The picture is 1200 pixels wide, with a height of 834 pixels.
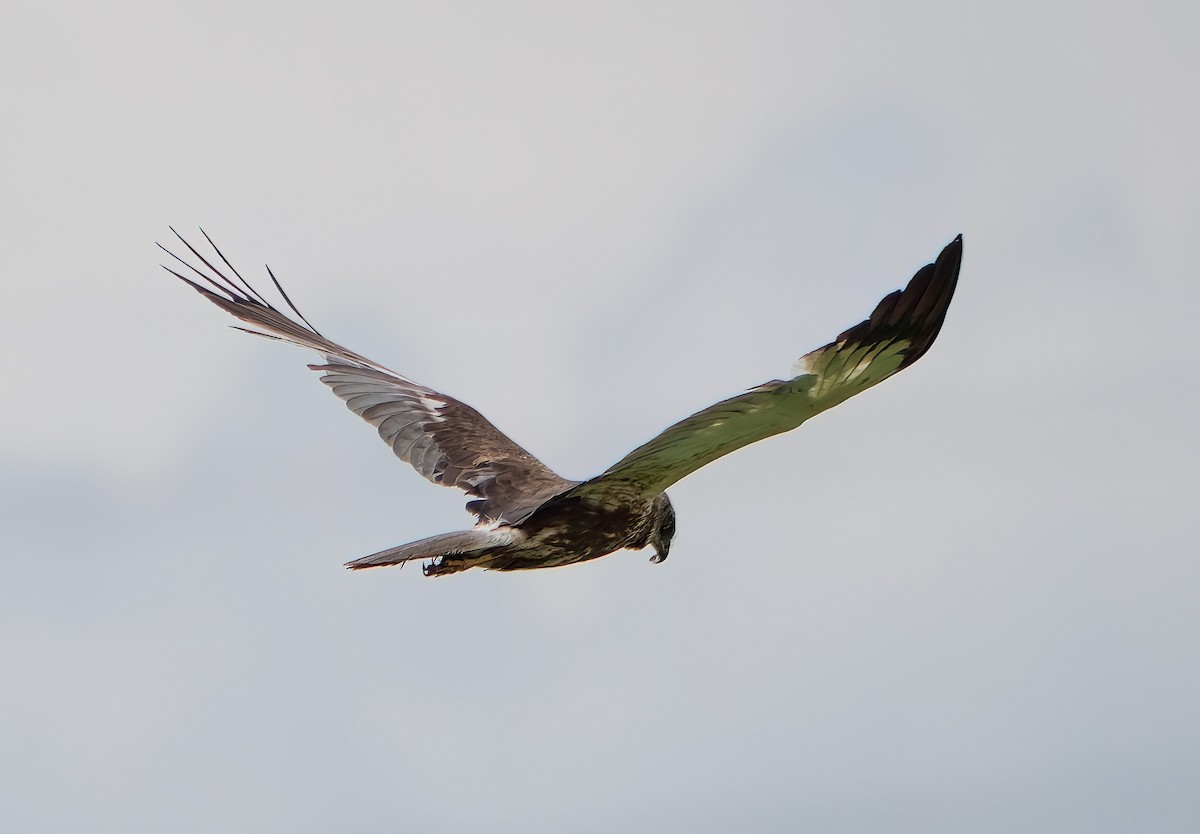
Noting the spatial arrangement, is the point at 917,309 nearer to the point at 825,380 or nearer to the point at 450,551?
the point at 825,380

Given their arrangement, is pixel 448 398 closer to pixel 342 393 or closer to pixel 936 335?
pixel 342 393

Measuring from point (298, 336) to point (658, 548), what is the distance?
3.45 meters

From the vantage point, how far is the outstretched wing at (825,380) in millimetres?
7086

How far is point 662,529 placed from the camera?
32.8ft

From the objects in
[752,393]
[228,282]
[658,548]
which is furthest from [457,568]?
[228,282]

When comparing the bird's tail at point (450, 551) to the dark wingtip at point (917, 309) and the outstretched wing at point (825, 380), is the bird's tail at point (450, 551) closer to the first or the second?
the outstretched wing at point (825, 380)

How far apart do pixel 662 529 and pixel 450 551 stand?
163 cm

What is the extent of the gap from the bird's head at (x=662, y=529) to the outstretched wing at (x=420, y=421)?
1.93 feet

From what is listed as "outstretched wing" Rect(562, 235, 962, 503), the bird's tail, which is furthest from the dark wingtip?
the bird's tail

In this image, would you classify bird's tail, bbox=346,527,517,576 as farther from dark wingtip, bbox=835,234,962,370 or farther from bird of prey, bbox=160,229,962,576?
dark wingtip, bbox=835,234,962,370

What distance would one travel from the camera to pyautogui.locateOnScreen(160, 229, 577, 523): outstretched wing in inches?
410

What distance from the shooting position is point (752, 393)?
7473 millimetres

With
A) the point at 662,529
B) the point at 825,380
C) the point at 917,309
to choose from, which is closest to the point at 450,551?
the point at 662,529

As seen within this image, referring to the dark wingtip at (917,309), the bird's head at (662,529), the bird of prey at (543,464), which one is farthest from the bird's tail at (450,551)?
the dark wingtip at (917,309)
